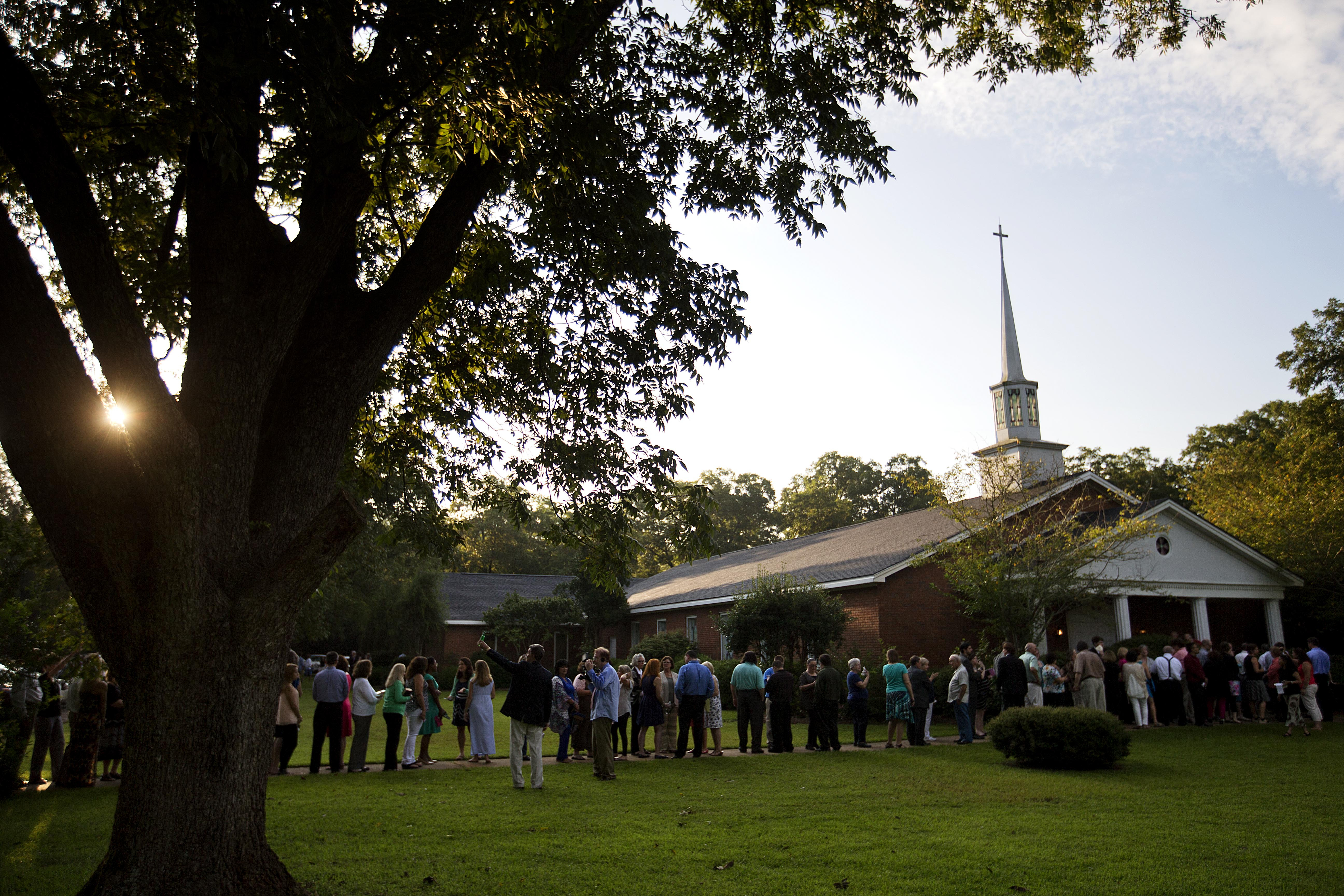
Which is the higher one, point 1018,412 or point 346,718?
point 1018,412

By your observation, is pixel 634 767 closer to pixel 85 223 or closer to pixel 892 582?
pixel 85 223

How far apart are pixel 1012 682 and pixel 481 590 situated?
111 ft

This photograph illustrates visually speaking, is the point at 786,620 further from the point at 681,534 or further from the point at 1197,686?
the point at 681,534

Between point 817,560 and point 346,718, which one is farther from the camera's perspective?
point 817,560

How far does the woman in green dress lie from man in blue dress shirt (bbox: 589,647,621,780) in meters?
2.65

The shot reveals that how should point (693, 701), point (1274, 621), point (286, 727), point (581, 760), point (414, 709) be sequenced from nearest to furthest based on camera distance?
point (286, 727)
point (414, 709)
point (581, 760)
point (693, 701)
point (1274, 621)

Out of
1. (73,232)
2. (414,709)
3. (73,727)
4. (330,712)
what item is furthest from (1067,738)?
(73,727)

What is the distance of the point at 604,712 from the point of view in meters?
12.7

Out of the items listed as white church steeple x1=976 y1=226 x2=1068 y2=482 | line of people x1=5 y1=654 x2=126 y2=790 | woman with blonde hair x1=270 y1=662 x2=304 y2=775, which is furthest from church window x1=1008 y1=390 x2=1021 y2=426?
line of people x1=5 y1=654 x2=126 y2=790

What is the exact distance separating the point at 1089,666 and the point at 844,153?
12.7 meters

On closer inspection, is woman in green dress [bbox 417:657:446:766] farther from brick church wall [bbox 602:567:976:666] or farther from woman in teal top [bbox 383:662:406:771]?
brick church wall [bbox 602:567:976:666]

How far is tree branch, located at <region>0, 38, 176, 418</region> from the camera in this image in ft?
17.7

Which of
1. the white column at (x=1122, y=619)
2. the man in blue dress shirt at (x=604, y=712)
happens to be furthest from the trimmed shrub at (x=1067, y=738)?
the white column at (x=1122, y=619)

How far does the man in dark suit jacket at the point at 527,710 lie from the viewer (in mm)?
11258
